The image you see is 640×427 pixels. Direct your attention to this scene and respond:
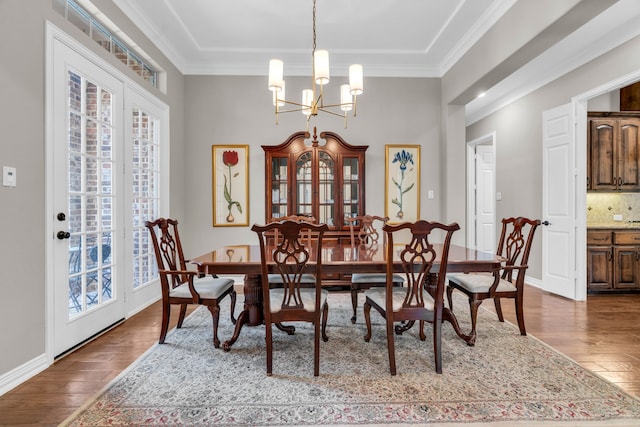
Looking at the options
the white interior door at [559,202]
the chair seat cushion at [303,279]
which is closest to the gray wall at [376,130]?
the white interior door at [559,202]

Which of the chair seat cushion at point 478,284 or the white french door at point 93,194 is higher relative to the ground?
the white french door at point 93,194

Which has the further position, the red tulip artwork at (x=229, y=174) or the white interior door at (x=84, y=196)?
the red tulip artwork at (x=229, y=174)

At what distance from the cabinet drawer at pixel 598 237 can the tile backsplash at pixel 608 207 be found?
319 mm

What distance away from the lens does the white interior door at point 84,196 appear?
7.49 feet

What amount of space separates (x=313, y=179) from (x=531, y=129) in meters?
3.15

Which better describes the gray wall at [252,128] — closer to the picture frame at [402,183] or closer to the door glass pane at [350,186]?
the picture frame at [402,183]

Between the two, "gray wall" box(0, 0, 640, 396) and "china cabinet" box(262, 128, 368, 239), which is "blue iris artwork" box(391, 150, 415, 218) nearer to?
"gray wall" box(0, 0, 640, 396)

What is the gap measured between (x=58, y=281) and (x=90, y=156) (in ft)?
3.20

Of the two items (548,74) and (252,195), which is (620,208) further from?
(252,195)

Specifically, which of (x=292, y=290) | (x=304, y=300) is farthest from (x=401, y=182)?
(x=292, y=290)

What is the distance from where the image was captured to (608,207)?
4.25 meters

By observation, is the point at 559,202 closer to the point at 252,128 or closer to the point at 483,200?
the point at 483,200

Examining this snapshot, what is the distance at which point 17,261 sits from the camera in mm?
1957

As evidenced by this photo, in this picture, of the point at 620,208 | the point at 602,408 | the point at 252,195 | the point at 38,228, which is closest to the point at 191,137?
the point at 252,195
